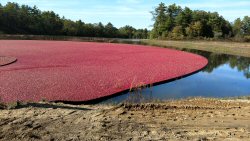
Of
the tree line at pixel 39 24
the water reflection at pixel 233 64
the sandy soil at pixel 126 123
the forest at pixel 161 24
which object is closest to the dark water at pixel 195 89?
the water reflection at pixel 233 64

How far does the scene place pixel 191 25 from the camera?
8181 cm

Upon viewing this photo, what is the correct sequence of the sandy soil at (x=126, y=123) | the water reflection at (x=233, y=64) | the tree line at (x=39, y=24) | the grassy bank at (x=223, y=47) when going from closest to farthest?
1. the sandy soil at (x=126, y=123)
2. the water reflection at (x=233, y=64)
3. the grassy bank at (x=223, y=47)
4. the tree line at (x=39, y=24)

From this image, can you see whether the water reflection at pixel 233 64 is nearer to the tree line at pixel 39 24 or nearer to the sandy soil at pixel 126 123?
the sandy soil at pixel 126 123

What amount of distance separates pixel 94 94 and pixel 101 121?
4909 mm

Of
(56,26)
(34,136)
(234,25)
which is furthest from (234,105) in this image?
(234,25)

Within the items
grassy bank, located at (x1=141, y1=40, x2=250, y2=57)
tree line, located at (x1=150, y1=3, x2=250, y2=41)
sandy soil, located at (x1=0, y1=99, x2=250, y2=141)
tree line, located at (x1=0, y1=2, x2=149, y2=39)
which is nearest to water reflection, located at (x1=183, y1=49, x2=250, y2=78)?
grassy bank, located at (x1=141, y1=40, x2=250, y2=57)

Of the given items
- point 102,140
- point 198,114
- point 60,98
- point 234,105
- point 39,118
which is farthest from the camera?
point 60,98

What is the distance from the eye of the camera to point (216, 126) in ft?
21.6

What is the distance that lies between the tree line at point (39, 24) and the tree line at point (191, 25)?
861 inches

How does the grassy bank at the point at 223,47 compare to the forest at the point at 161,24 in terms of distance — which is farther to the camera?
the forest at the point at 161,24

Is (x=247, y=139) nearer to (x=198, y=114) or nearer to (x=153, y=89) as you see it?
(x=198, y=114)

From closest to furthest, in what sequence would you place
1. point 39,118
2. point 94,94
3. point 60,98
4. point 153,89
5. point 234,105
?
1. point 39,118
2. point 234,105
3. point 60,98
4. point 94,94
5. point 153,89

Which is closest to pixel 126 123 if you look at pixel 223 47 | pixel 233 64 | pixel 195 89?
pixel 195 89

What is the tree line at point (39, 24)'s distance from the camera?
3406 inches
